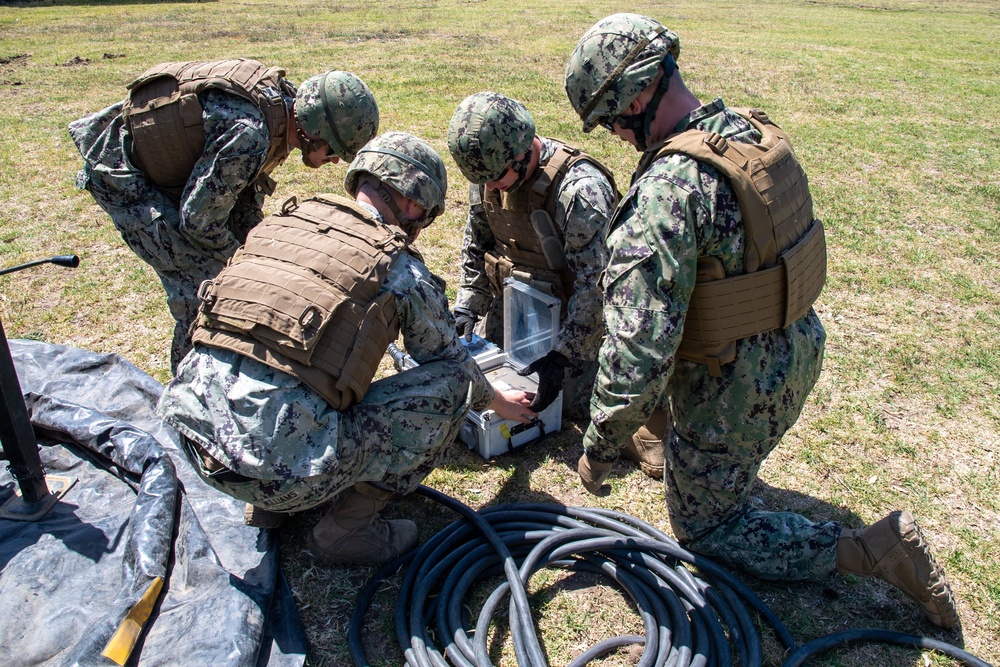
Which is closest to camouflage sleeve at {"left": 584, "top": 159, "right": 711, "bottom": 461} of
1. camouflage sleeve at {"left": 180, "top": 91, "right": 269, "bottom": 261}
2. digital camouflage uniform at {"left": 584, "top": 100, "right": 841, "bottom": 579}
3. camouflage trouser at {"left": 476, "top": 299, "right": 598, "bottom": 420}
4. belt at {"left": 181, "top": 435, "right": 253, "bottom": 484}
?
digital camouflage uniform at {"left": 584, "top": 100, "right": 841, "bottom": 579}

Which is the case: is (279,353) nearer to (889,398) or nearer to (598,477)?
(598,477)

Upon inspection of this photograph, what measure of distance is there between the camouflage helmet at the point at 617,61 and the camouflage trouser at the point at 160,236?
2.52m

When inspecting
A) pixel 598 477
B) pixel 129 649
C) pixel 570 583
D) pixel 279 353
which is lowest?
pixel 570 583

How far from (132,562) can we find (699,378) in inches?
97.6

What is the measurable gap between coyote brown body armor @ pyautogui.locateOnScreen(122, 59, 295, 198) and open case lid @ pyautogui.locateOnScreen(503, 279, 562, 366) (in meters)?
1.64

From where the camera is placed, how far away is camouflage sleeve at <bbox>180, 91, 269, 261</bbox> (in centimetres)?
407

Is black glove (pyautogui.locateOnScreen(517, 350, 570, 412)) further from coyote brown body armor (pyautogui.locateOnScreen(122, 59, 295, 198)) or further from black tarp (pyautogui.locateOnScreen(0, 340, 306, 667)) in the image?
coyote brown body armor (pyautogui.locateOnScreen(122, 59, 295, 198))

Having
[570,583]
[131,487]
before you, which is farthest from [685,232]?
[131,487]

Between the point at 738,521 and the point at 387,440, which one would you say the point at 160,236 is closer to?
the point at 387,440

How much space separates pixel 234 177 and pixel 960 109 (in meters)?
12.5

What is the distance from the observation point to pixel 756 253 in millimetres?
2840

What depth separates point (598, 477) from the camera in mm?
3209

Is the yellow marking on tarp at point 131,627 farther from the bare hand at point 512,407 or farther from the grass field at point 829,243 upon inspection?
the bare hand at point 512,407

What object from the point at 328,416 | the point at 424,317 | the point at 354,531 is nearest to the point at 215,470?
the point at 328,416
